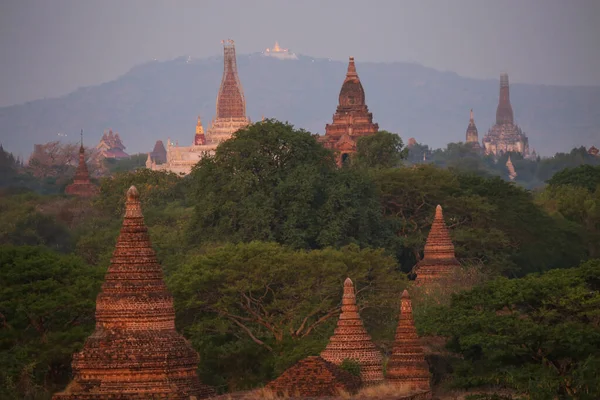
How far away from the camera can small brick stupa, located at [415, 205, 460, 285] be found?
2363 inches

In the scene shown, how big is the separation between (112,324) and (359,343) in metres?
8.01

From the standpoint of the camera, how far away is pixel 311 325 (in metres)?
50.9

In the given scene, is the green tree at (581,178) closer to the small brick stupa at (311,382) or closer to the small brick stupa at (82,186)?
the small brick stupa at (82,186)

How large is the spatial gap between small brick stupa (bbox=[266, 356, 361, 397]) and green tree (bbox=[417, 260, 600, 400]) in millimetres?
3289

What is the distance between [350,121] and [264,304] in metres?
58.3

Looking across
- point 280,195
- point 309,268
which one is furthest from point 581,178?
point 309,268

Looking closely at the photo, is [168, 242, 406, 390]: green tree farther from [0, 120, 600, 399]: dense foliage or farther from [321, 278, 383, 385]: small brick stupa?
[321, 278, 383, 385]: small brick stupa

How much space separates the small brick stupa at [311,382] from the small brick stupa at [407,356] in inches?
173

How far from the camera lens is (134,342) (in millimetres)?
36062

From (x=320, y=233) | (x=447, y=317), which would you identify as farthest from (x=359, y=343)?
(x=320, y=233)

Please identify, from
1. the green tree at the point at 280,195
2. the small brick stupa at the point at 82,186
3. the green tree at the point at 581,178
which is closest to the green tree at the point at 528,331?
the green tree at the point at 280,195

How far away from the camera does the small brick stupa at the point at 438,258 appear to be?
6002cm

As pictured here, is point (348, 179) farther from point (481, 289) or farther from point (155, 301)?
point (155, 301)

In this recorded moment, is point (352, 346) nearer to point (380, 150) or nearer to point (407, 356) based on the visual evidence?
point (407, 356)
